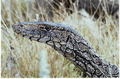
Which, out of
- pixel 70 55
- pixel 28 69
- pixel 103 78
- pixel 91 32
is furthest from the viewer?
pixel 91 32

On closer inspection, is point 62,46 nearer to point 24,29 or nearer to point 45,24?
point 45,24

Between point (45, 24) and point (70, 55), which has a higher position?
point (45, 24)

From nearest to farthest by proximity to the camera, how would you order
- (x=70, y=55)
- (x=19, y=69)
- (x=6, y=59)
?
(x=70, y=55)
(x=19, y=69)
(x=6, y=59)

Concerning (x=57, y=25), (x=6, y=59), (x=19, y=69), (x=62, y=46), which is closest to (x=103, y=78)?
(x=62, y=46)

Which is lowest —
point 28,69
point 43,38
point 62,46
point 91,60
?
point 28,69

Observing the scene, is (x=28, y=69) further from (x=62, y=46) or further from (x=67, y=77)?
(x=62, y=46)

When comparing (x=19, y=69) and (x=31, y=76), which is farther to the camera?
(x=19, y=69)

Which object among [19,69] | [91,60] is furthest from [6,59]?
[91,60]

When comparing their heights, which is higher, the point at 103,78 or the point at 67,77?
the point at 103,78

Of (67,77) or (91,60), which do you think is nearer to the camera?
(91,60)
